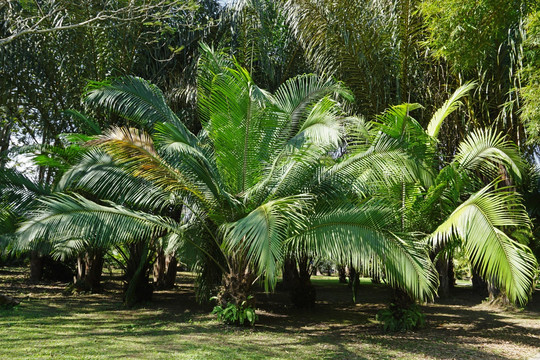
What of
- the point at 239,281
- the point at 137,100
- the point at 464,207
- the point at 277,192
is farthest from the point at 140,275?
the point at 464,207

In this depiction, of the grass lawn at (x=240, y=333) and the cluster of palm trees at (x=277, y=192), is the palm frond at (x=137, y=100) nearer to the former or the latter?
the cluster of palm trees at (x=277, y=192)

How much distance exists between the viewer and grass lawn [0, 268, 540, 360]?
19.9 ft

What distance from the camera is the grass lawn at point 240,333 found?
608 cm

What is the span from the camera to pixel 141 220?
7.54m

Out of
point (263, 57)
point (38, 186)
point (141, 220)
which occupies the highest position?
point (263, 57)

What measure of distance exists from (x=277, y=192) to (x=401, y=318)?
11.0 feet

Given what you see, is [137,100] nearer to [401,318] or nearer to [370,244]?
[370,244]

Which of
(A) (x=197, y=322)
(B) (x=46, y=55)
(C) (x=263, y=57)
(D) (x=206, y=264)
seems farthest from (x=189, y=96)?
(A) (x=197, y=322)

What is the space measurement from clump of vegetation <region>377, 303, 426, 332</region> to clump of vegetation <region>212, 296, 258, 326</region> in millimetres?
2495

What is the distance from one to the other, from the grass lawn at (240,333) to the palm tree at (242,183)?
967 mm

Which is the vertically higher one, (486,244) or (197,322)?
(486,244)

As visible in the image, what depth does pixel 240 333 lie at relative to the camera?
747 centimetres

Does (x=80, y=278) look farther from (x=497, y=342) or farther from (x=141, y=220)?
(x=497, y=342)

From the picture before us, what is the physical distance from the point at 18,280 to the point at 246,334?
11.2m
